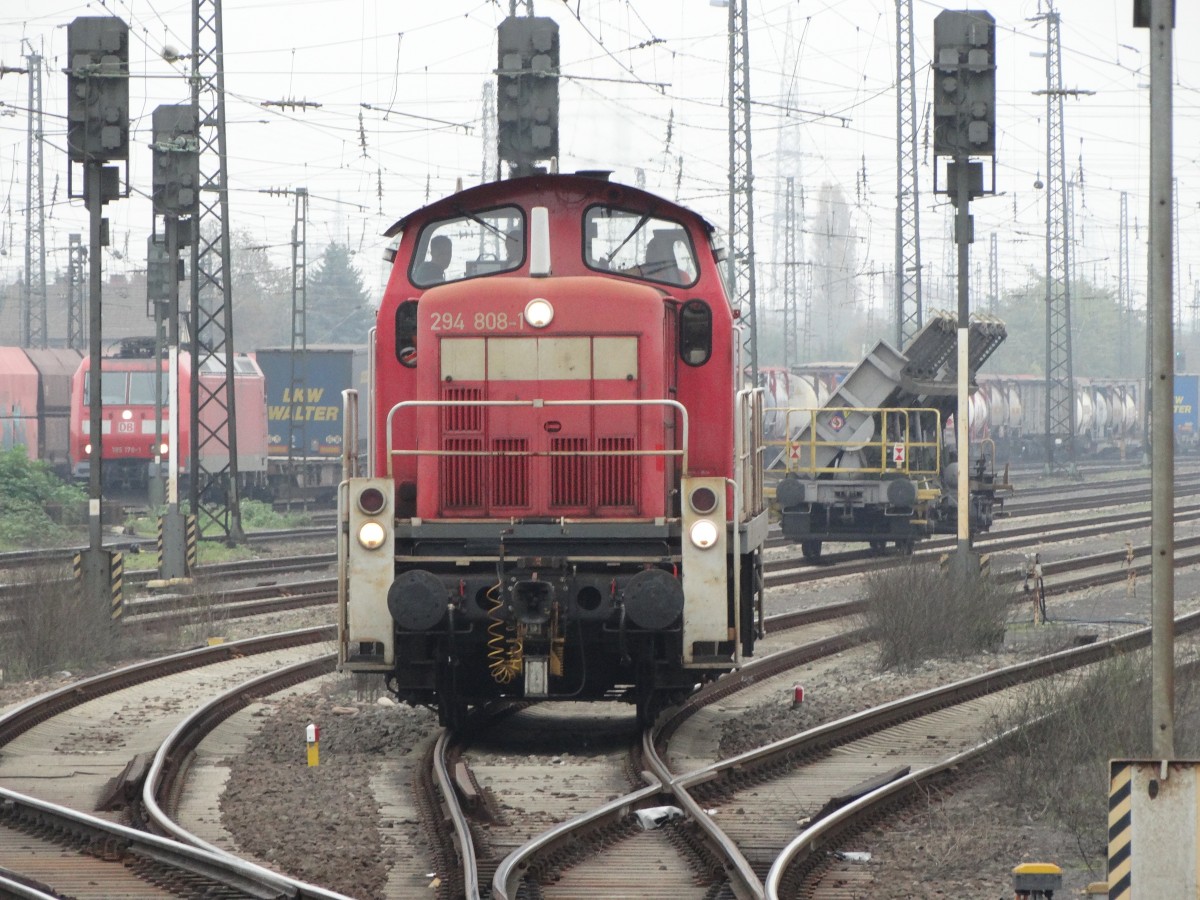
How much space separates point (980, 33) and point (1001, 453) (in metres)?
42.0

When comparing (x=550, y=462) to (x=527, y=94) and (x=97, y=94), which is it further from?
(x=527, y=94)

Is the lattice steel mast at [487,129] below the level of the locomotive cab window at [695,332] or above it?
above

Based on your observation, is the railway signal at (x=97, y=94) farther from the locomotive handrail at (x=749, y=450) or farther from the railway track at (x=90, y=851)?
the locomotive handrail at (x=749, y=450)

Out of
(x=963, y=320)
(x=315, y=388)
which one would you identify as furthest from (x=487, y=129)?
(x=963, y=320)

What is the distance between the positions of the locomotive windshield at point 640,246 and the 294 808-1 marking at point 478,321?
2.41ft

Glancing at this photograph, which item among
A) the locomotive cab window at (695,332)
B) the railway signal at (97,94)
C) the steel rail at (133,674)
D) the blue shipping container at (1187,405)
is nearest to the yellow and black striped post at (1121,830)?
the locomotive cab window at (695,332)

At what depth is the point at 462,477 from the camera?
978cm

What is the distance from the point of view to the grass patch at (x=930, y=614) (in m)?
14.6

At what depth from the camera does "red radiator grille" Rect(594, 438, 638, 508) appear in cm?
970

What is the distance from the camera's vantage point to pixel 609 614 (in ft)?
30.4

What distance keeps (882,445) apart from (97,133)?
11.9 meters

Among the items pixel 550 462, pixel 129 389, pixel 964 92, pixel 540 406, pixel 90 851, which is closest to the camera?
pixel 90 851

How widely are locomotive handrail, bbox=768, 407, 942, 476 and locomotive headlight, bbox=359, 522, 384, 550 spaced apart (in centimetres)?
1447

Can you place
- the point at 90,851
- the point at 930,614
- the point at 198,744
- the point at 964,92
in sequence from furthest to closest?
the point at 964,92
the point at 930,614
the point at 198,744
the point at 90,851
